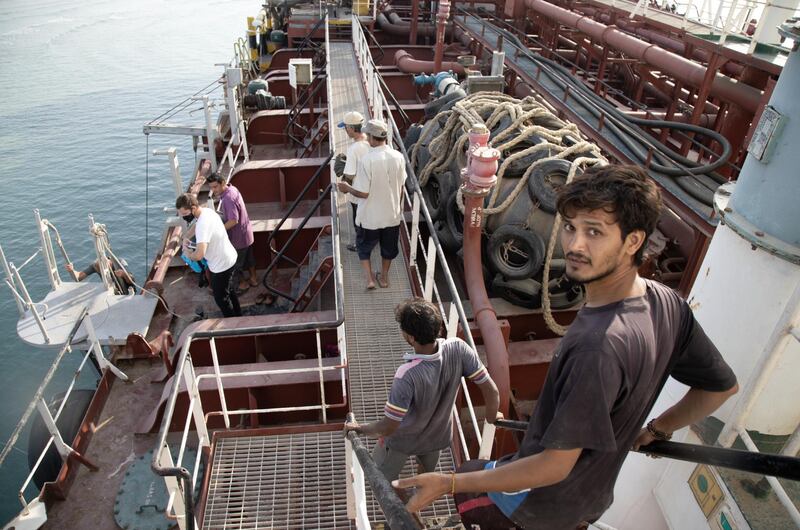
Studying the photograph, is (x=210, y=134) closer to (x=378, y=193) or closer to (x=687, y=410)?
(x=378, y=193)

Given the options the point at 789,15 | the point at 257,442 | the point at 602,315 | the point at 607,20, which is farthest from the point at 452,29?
the point at 602,315

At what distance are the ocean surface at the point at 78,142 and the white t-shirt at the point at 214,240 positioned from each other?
6962 mm

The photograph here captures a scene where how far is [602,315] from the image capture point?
1.72m

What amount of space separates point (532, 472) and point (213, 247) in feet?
18.1

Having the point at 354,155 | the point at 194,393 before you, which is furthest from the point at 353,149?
the point at 194,393

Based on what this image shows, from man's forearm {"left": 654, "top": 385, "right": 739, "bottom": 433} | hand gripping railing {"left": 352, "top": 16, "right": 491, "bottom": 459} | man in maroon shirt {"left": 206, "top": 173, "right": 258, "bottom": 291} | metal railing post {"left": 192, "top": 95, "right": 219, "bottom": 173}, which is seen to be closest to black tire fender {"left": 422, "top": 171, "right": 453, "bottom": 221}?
hand gripping railing {"left": 352, "top": 16, "right": 491, "bottom": 459}

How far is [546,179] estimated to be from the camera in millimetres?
7262

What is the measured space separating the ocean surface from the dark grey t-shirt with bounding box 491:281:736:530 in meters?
11.1

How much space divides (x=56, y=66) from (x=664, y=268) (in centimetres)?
3919

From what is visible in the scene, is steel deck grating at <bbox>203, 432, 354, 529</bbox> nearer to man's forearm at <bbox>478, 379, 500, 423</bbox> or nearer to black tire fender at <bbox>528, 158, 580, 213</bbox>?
man's forearm at <bbox>478, 379, 500, 423</bbox>

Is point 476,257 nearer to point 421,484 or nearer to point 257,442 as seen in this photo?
point 257,442

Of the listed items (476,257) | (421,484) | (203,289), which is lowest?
(203,289)

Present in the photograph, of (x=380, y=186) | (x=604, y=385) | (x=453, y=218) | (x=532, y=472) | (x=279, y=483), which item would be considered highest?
(x=604, y=385)

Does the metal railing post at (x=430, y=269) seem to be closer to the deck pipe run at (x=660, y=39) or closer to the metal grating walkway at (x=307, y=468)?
the metal grating walkway at (x=307, y=468)
